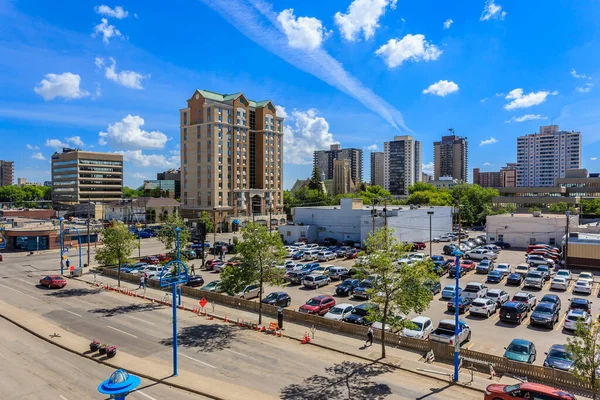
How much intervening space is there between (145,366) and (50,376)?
4.29 m

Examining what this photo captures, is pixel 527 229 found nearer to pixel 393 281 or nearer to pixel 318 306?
pixel 318 306

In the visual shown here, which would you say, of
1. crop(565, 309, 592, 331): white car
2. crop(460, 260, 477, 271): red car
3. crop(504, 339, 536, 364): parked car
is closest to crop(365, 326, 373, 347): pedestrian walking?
crop(504, 339, 536, 364): parked car

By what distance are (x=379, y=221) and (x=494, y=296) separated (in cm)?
3194

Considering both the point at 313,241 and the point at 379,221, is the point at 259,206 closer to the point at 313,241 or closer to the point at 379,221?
the point at 313,241

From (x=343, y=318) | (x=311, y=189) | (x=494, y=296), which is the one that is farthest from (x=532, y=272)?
(x=311, y=189)

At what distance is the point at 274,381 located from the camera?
1845cm

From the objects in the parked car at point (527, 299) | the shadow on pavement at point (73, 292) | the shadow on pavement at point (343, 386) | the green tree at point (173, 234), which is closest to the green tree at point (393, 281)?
the shadow on pavement at point (343, 386)

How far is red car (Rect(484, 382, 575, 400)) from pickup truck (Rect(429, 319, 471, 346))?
6.76 m

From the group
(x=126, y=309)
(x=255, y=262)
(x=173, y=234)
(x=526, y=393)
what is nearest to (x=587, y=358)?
(x=526, y=393)

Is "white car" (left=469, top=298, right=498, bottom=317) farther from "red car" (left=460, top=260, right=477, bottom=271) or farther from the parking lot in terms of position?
"red car" (left=460, top=260, right=477, bottom=271)

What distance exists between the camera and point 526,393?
14.9 meters

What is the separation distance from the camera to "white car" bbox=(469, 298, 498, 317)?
29.5m

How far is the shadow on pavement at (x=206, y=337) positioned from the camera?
23.2m

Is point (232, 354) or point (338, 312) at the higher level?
point (338, 312)
